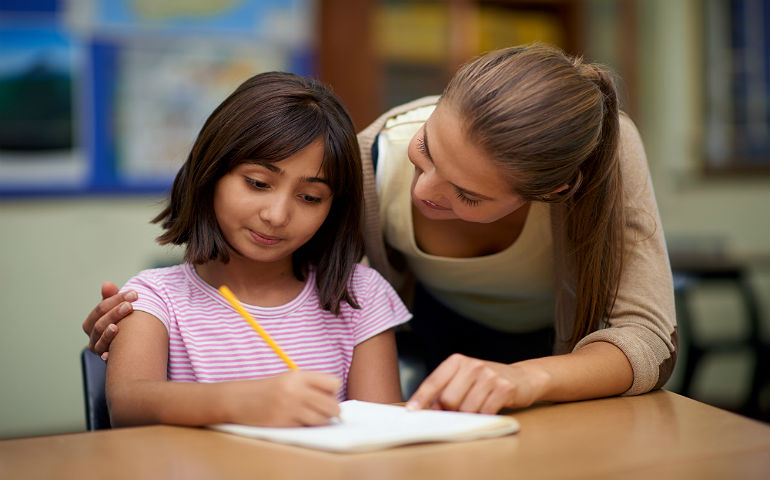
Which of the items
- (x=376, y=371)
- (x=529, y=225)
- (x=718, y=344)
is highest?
(x=529, y=225)

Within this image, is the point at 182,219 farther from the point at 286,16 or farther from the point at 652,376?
the point at 286,16

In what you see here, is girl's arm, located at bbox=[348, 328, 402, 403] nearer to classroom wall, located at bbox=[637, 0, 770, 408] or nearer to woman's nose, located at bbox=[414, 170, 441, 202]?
woman's nose, located at bbox=[414, 170, 441, 202]

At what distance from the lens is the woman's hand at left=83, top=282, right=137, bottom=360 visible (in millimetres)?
Answer: 1234

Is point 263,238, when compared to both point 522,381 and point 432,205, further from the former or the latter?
point 522,381

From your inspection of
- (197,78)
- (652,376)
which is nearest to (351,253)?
(652,376)

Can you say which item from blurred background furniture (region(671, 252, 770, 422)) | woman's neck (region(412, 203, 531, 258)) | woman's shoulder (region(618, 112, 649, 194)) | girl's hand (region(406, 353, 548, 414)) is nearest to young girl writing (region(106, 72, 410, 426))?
woman's neck (region(412, 203, 531, 258))

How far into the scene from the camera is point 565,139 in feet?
3.93

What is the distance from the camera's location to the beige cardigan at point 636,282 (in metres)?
1.22

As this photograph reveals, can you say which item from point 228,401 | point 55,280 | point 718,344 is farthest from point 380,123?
point 718,344

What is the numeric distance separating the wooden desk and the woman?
14 cm

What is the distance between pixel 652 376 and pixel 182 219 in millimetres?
769

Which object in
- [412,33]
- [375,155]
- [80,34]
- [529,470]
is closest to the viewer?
[529,470]

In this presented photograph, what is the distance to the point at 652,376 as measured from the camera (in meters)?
1.19

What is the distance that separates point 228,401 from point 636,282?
0.68 metres
